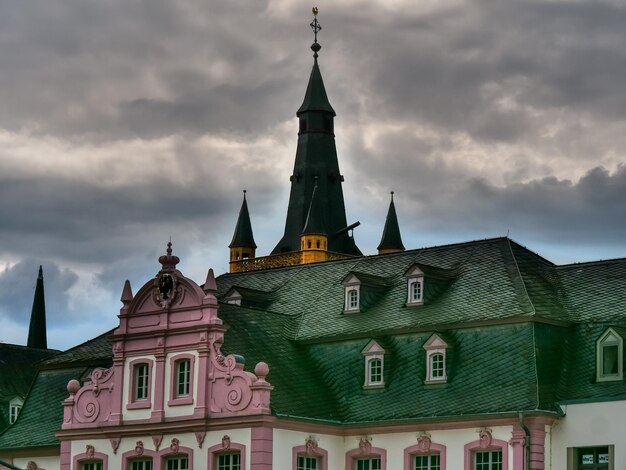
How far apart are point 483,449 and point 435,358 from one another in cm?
512

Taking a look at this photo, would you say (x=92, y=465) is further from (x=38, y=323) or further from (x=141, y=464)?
(x=38, y=323)

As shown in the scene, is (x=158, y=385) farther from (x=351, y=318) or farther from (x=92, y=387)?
(x=351, y=318)

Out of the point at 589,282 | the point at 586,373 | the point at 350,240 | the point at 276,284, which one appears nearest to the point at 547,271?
the point at 589,282

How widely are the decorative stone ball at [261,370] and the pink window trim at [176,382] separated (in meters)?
3.76

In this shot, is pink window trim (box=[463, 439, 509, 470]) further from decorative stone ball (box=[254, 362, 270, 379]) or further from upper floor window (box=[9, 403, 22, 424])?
upper floor window (box=[9, 403, 22, 424])

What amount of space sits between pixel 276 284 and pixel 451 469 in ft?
63.9

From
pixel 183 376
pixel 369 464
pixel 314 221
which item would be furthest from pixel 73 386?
pixel 314 221

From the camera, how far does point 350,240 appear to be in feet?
545

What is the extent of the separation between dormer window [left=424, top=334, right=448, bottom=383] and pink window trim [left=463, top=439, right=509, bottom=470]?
150 inches

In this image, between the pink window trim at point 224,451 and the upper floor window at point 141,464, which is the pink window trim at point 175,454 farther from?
the pink window trim at point 224,451

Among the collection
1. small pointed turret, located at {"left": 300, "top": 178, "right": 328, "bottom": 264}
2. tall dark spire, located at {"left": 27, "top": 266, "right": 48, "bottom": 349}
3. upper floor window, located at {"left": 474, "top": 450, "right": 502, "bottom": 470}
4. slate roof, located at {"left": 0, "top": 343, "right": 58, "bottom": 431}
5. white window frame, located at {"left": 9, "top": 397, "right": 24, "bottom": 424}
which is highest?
small pointed turret, located at {"left": 300, "top": 178, "right": 328, "bottom": 264}

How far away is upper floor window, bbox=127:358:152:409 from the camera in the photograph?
8138 centimetres

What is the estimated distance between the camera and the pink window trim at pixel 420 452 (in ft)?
246

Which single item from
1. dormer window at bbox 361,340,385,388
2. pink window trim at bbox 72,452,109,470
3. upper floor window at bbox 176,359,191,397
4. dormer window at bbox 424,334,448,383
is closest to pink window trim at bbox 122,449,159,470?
pink window trim at bbox 72,452,109,470
